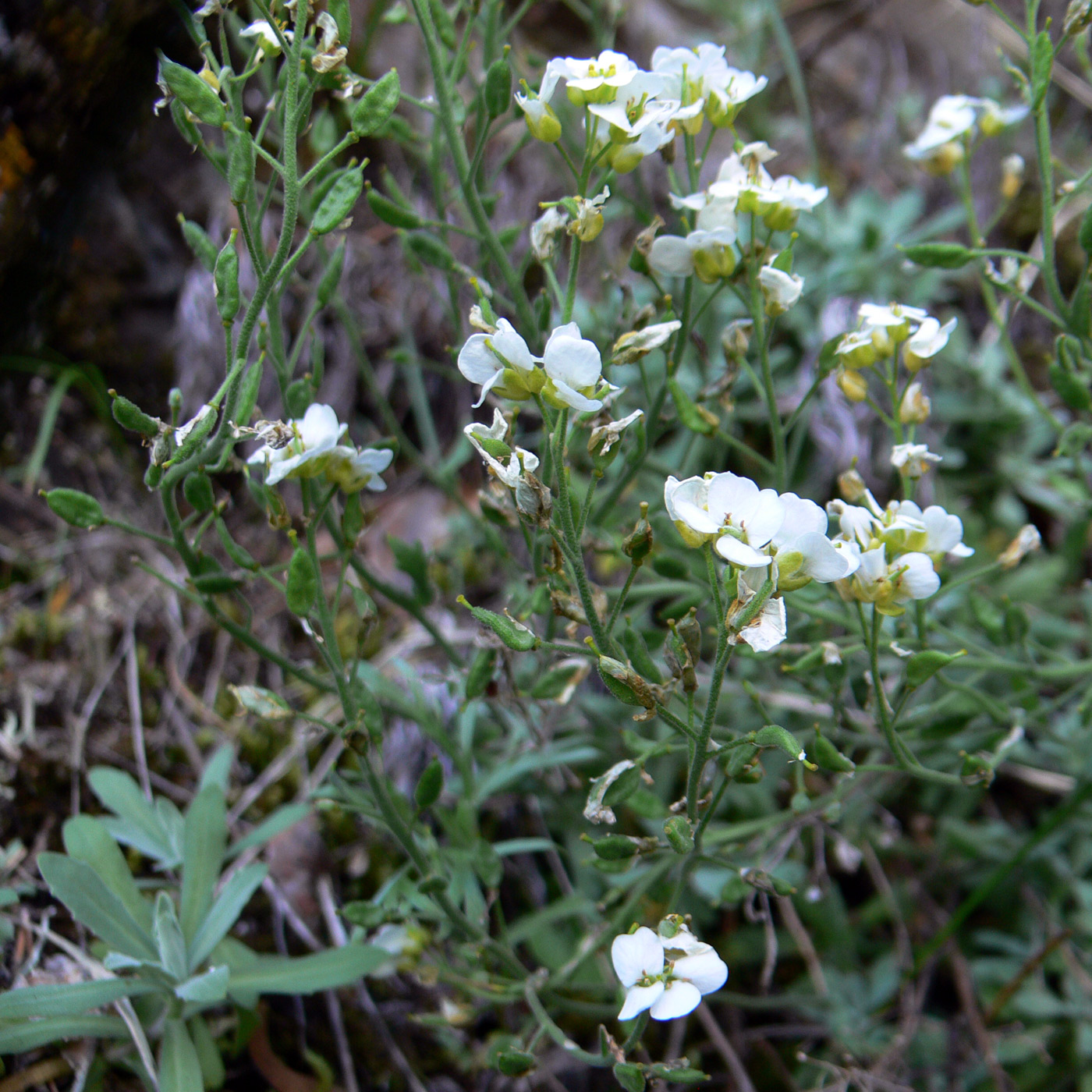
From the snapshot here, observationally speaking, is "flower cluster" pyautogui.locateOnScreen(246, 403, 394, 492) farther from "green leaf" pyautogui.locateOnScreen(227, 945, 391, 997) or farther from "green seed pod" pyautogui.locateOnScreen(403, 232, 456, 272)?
"green leaf" pyautogui.locateOnScreen(227, 945, 391, 997)

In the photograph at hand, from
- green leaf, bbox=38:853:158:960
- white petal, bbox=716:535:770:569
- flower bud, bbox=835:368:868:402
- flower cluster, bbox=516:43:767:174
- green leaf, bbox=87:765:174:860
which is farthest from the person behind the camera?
green leaf, bbox=87:765:174:860

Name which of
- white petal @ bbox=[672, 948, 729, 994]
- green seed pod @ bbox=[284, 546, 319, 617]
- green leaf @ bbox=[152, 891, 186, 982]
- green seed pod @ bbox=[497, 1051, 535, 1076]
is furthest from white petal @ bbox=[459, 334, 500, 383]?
green leaf @ bbox=[152, 891, 186, 982]

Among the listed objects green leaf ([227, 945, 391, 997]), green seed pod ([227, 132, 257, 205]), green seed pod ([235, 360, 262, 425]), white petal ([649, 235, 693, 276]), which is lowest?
green leaf ([227, 945, 391, 997])

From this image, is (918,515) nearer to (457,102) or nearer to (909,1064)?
(457,102)

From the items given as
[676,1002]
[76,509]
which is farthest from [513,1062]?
[76,509]

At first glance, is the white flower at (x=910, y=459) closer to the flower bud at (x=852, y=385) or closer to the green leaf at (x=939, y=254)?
the flower bud at (x=852, y=385)

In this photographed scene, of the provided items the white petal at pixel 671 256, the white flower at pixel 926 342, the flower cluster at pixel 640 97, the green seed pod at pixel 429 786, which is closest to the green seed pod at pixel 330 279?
the flower cluster at pixel 640 97
